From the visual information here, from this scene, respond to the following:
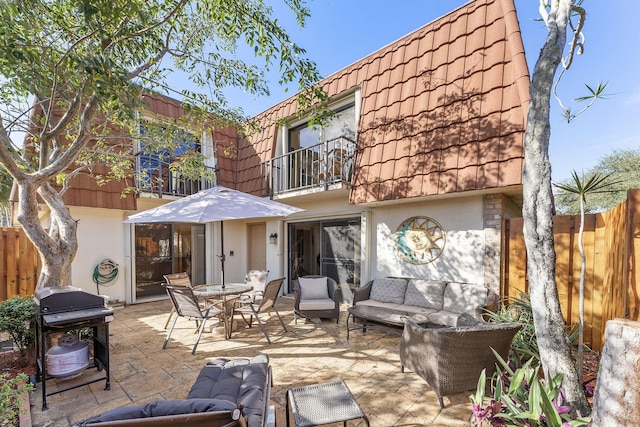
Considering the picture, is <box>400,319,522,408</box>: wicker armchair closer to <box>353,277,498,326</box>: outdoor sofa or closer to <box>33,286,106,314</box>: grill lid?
<box>353,277,498,326</box>: outdoor sofa

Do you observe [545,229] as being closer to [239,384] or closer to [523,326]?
[523,326]

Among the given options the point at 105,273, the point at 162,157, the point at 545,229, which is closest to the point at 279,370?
the point at 545,229

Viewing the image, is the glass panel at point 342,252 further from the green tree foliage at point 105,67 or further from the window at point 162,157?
the window at point 162,157

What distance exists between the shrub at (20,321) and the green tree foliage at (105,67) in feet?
1.39

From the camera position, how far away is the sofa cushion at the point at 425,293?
181 inches

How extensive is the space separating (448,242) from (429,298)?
1082 mm

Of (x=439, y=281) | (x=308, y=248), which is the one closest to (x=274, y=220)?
(x=308, y=248)

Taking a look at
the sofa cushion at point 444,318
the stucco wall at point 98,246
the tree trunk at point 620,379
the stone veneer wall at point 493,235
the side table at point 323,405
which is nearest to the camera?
the tree trunk at point 620,379

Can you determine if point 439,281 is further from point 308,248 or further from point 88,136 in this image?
point 88,136

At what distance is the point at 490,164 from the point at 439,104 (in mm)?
1486

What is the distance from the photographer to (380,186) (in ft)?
17.3

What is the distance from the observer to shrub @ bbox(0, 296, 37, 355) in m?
3.11

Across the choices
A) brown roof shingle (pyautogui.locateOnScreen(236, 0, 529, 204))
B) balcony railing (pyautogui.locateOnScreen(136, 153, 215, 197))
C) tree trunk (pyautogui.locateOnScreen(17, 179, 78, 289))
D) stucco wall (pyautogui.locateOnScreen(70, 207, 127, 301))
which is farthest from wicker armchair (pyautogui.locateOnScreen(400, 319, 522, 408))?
stucco wall (pyautogui.locateOnScreen(70, 207, 127, 301))

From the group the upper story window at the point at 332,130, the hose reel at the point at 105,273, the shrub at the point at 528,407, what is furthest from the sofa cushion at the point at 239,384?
the hose reel at the point at 105,273
